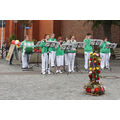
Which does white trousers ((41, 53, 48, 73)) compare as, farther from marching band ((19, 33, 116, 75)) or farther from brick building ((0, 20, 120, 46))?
brick building ((0, 20, 120, 46))

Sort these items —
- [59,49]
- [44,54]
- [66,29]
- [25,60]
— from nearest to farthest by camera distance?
[44,54] < [59,49] < [25,60] < [66,29]

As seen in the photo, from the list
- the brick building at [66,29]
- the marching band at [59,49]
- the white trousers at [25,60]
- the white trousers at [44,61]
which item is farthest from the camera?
the brick building at [66,29]

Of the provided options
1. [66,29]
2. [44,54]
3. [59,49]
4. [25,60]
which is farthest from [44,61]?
[66,29]

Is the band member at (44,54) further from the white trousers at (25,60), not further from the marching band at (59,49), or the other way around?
the white trousers at (25,60)

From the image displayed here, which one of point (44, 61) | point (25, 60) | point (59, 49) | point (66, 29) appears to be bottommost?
point (25, 60)

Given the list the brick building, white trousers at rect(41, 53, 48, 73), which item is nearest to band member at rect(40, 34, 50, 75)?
white trousers at rect(41, 53, 48, 73)

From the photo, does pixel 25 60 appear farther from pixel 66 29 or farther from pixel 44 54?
pixel 66 29

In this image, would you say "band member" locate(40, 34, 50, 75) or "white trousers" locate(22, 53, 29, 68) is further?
"white trousers" locate(22, 53, 29, 68)

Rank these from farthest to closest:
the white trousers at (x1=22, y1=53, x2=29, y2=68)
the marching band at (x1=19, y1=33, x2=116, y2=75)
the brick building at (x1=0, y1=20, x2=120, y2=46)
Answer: the brick building at (x1=0, y1=20, x2=120, y2=46) → the white trousers at (x1=22, y1=53, x2=29, y2=68) → the marching band at (x1=19, y1=33, x2=116, y2=75)

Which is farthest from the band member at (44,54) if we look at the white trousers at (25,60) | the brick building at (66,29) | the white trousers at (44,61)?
the brick building at (66,29)

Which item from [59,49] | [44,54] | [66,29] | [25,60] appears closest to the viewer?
[44,54]

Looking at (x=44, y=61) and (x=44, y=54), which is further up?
(x=44, y=54)

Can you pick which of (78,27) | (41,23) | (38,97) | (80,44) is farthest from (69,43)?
(41,23)

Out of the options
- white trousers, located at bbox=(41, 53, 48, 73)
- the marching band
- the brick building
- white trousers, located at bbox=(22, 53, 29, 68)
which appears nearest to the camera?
the marching band
